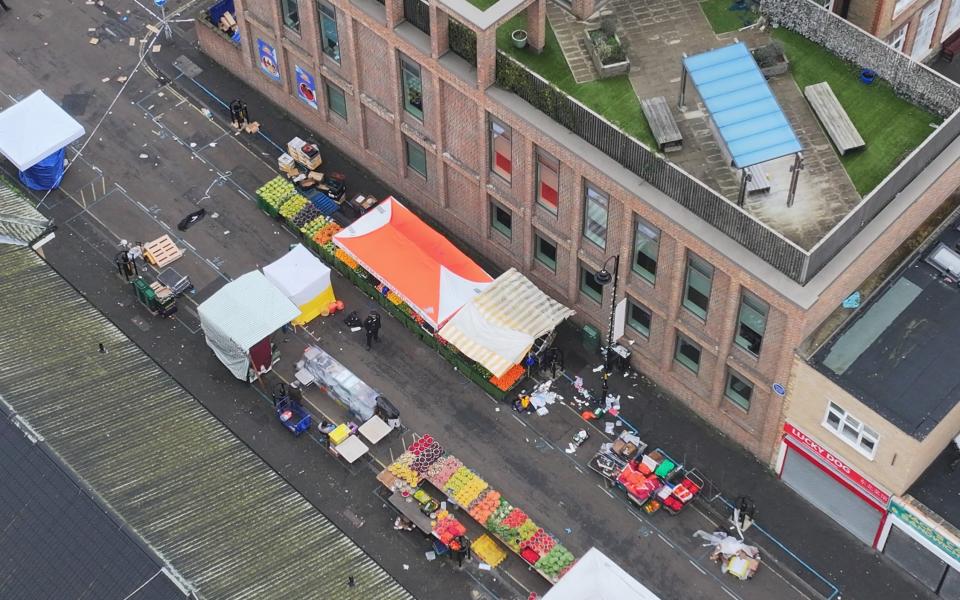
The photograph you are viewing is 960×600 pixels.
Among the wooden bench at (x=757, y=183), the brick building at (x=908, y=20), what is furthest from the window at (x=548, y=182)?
the brick building at (x=908, y=20)

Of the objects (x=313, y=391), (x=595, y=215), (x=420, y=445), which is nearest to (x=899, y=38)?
(x=595, y=215)

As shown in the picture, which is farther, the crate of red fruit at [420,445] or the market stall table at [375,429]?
the market stall table at [375,429]

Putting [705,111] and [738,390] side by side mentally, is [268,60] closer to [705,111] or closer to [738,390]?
[705,111]

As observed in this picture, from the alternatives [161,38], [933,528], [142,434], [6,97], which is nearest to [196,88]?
[161,38]

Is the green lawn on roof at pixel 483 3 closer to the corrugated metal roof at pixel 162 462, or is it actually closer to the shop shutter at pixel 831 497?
the corrugated metal roof at pixel 162 462

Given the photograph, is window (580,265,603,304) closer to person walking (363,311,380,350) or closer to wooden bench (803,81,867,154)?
person walking (363,311,380,350)

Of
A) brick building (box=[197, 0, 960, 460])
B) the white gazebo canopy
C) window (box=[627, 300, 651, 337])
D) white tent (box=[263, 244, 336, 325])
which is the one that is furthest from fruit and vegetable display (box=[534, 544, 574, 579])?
the white gazebo canopy
